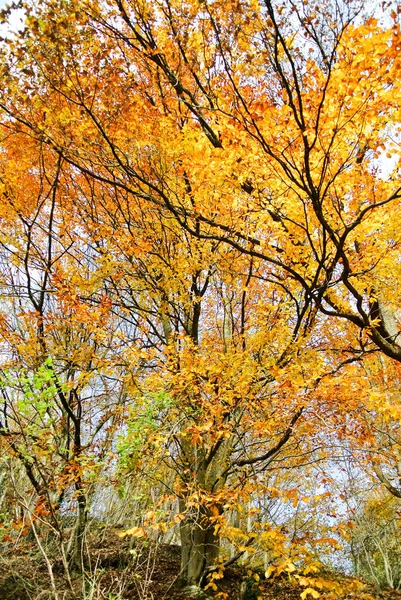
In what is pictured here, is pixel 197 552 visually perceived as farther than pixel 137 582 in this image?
Yes

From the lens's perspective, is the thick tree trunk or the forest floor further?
the thick tree trunk

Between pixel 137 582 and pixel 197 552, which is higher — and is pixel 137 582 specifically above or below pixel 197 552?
below

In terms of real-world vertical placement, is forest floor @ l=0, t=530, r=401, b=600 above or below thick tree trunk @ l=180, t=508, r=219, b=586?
below

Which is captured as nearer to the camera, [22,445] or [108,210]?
[22,445]

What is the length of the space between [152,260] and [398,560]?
1269 centimetres

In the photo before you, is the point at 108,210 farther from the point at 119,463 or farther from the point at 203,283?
the point at 119,463

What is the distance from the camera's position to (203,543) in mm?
6227

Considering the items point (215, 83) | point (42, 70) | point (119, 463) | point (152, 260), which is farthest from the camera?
point (152, 260)

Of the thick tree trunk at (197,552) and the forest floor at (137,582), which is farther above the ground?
the thick tree trunk at (197,552)

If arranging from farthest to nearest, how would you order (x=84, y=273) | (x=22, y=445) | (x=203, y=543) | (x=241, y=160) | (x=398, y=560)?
1. (x=398, y=560)
2. (x=84, y=273)
3. (x=203, y=543)
4. (x=241, y=160)
5. (x=22, y=445)

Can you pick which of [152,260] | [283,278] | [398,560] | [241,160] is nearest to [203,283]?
[152,260]

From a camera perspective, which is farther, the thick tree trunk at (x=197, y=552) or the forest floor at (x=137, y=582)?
the thick tree trunk at (x=197, y=552)

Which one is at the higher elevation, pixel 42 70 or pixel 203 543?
pixel 42 70

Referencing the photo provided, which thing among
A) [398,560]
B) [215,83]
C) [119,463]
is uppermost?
[215,83]
